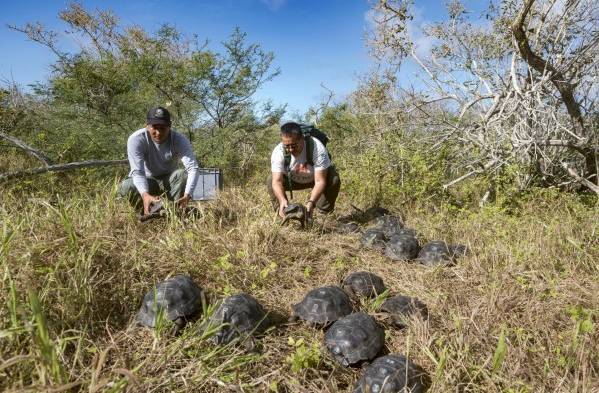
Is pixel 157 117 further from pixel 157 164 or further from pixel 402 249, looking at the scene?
pixel 402 249

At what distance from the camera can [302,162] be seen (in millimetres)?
4797

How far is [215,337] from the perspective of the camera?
78.8 inches

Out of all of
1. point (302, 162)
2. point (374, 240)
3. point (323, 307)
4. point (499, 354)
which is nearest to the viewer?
point (499, 354)

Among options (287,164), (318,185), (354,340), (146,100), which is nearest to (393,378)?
(354,340)

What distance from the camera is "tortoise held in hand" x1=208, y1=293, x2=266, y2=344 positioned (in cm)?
203

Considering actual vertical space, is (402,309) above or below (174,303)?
below

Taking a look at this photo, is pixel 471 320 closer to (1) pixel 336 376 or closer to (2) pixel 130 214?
(1) pixel 336 376

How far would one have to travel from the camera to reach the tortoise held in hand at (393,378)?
1.76 meters

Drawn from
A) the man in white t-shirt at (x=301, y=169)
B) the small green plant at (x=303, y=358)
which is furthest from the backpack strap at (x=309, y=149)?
the small green plant at (x=303, y=358)

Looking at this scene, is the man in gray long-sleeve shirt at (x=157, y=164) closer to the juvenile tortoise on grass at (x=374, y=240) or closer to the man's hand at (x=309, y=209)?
the man's hand at (x=309, y=209)

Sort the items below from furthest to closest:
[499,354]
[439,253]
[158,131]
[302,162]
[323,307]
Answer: [302,162] → [158,131] → [439,253] → [323,307] → [499,354]

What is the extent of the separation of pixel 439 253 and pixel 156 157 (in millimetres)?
3071

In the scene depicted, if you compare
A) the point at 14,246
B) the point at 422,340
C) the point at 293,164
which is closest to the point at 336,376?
the point at 422,340

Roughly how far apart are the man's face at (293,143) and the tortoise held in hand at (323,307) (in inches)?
82.9
